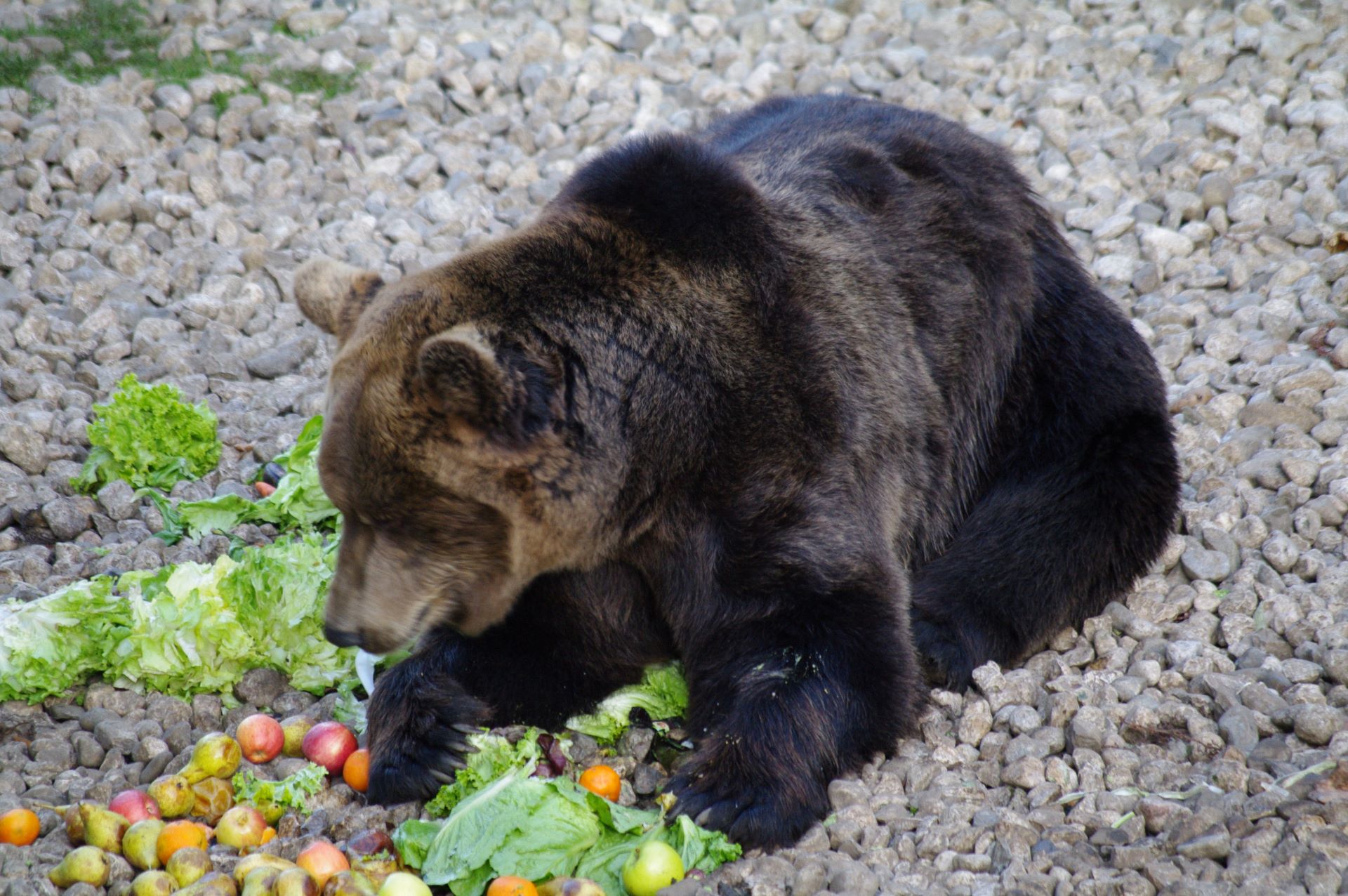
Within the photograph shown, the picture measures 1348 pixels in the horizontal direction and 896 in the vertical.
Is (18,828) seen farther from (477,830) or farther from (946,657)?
(946,657)

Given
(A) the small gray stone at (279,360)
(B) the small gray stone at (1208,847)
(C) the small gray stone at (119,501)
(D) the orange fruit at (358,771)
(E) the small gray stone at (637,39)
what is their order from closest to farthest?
Result: (B) the small gray stone at (1208,847) < (D) the orange fruit at (358,771) < (C) the small gray stone at (119,501) < (A) the small gray stone at (279,360) < (E) the small gray stone at (637,39)

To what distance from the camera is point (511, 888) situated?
10.8 ft

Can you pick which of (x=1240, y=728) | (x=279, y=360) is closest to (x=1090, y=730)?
(x=1240, y=728)

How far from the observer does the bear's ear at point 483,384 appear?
3244 mm

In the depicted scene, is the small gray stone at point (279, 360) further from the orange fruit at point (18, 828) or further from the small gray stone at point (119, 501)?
the orange fruit at point (18, 828)

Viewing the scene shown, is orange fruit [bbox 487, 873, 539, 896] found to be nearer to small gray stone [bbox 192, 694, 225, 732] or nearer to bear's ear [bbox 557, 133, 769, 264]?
small gray stone [bbox 192, 694, 225, 732]

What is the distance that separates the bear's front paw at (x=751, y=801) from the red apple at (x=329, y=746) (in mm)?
1118

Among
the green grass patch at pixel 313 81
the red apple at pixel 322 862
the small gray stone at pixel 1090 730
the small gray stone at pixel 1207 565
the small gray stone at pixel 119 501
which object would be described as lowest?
the small gray stone at pixel 1207 565

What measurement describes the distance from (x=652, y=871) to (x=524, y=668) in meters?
1.01

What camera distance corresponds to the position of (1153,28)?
8.37 m

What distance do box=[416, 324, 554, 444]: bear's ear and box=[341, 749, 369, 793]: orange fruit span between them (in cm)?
128

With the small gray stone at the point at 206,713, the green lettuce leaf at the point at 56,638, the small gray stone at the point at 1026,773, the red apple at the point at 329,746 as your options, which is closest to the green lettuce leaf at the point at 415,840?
the red apple at the point at 329,746

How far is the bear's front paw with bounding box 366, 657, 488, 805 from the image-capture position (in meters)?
3.91

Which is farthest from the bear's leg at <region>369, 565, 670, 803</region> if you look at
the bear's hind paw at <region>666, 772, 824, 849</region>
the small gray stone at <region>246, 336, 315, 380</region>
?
the small gray stone at <region>246, 336, 315, 380</region>
